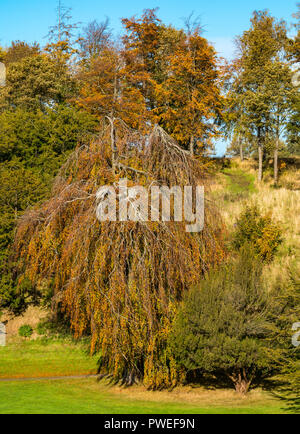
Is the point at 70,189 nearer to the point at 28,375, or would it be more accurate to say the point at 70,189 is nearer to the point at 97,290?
the point at 97,290

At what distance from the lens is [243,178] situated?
37812 millimetres

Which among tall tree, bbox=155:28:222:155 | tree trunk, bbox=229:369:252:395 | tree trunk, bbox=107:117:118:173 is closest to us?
tree trunk, bbox=107:117:118:173

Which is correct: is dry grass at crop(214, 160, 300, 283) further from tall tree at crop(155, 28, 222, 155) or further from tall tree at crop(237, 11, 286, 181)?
tall tree at crop(155, 28, 222, 155)

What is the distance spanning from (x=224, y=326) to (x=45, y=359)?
9344 mm

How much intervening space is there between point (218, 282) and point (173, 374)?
3.07 metres

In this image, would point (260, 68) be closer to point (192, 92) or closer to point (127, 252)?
point (192, 92)

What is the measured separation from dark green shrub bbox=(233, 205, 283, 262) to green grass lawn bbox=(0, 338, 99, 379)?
8016mm

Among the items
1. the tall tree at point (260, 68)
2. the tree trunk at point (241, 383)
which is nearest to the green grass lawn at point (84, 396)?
the tree trunk at point (241, 383)

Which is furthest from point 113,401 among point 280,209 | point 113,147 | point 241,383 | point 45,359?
point 280,209

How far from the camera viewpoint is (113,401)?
43.3 feet

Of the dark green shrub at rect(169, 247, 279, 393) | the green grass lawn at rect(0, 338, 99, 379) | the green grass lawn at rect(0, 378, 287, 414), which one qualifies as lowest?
the green grass lawn at rect(0, 338, 99, 379)

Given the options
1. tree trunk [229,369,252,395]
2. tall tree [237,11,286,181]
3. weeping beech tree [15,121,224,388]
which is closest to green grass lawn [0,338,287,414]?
tree trunk [229,369,252,395]

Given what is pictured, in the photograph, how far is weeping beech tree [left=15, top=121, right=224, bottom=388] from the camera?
41.1 ft
